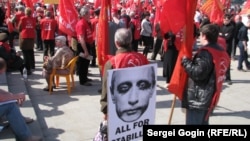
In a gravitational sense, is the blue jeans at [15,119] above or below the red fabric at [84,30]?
below

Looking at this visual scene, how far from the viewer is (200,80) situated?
427cm

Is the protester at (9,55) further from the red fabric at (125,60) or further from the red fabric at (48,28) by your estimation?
the red fabric at (125,60)

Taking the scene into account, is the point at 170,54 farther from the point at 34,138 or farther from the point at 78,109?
the point at 34,138

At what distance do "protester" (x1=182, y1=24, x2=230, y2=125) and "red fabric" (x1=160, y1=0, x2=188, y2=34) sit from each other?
0.49 meters

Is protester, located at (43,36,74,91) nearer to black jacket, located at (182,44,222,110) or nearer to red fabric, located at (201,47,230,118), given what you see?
black jacket, located at (182,44,222,110)

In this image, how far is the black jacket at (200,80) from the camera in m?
4.18

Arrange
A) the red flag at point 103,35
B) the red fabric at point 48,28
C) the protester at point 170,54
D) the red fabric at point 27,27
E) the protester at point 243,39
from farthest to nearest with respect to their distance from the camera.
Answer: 1. the red fabric at point 48,28
2. the protester at point 243,39
3. the red fabric at point 27,27
4. the protester at point 170,54
5. the red flag at point 103,35

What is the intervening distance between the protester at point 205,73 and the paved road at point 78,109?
216 centimetres

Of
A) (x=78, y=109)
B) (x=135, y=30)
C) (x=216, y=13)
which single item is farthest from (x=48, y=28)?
(x=216, y=13)

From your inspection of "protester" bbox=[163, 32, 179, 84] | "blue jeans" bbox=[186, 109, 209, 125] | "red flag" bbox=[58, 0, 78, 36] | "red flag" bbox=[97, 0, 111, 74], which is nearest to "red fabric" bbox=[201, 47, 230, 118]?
"blue jeans" bbox=[186, 109, 209, 125]

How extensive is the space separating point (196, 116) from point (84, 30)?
492cm

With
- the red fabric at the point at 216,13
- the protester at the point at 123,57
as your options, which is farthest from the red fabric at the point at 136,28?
the protester at the point at 123,57

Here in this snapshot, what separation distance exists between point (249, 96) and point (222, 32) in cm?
304

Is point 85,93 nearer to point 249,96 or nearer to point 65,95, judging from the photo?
point 65,95
